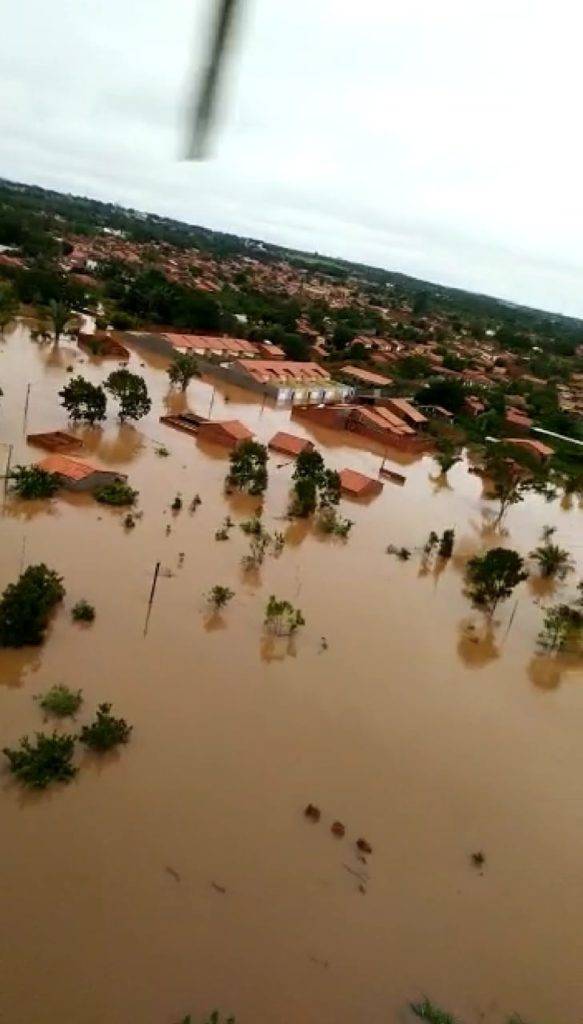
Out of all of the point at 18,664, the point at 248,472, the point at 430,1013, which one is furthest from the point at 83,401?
the point at 430,1013

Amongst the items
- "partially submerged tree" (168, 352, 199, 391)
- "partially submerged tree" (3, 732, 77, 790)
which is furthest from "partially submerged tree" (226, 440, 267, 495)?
"partially submerged tree" (3, 732, 77, 790)

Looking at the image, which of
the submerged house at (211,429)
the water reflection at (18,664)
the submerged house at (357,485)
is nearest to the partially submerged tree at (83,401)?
the submerged house at (211,429)

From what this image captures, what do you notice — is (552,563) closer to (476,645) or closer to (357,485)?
(476,645)

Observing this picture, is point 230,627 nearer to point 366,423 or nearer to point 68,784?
point 68,784

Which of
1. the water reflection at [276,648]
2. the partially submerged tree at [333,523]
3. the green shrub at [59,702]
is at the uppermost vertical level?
the partially submerged tree at [333,523]

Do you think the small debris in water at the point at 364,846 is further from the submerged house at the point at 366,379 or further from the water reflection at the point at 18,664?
the submerged house at the point at 366,379
